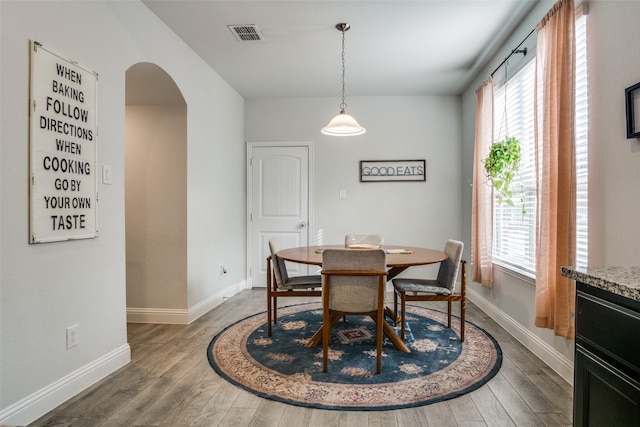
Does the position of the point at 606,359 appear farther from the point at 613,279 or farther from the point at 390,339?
the point at 390,339

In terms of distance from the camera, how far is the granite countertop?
39.5 inches

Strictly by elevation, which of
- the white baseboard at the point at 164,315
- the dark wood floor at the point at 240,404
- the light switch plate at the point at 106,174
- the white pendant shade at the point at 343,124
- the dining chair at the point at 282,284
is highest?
the white pendant shade at the point at 343,124

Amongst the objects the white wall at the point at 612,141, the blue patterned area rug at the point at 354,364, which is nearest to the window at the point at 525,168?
the white wall at the point at 612,141

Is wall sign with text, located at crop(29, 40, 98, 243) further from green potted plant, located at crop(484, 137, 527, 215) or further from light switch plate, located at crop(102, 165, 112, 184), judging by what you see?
green potted plant, located at crop(484, 137, 527, 215)

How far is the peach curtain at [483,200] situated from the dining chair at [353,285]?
1.67 metres

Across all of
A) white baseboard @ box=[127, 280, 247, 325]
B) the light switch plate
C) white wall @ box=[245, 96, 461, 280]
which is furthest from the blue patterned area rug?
white wall @ box=[245, 96, 461, 280]

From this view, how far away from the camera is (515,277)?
9.89 feet

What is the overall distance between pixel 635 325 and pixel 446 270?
2.02m

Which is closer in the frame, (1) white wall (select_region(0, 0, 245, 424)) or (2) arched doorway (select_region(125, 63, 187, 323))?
(1) white wall (select_region(0, 0, 245, 424))

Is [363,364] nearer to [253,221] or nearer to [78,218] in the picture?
[78,218]

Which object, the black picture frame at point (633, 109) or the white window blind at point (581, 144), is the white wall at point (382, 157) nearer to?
the white window blind at point (581, 144)

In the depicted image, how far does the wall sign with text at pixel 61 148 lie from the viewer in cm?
182

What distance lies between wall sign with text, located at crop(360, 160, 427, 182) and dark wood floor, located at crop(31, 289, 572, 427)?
268 centimetres

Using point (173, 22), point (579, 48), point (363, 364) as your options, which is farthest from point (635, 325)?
point (173, 22)
